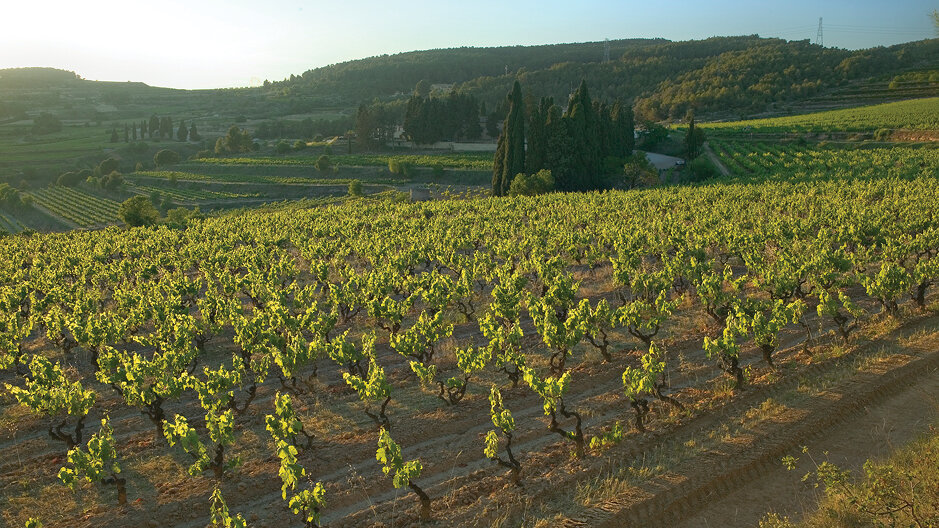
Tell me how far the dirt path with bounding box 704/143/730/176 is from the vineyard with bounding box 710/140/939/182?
479 millimetres

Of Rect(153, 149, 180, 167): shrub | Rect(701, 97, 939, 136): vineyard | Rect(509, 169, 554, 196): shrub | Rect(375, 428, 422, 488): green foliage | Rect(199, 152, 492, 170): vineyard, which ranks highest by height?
Rect(701, 97, 939, 136): vineyard

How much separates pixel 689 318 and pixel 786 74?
5819 inches

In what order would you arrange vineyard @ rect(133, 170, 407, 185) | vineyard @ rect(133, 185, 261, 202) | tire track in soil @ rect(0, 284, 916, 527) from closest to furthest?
tire track in soil @ rect(0, 284, 916, 527)
vineyard @ rect(133, 185, 261, 202)
vineyard @ rect(133, 170, 407, 185)

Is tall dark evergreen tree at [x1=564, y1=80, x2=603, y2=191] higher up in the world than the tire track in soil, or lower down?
higher up

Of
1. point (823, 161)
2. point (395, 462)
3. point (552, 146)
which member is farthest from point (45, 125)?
point (395, 462)

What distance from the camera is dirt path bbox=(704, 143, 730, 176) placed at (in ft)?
226

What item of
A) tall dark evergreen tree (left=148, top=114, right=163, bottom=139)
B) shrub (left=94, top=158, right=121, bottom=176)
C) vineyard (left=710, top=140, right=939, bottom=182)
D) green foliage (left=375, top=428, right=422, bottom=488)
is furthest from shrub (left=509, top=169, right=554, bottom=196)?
tall dark evergreen tree (left=148, top=114, right=163, bottom=139)

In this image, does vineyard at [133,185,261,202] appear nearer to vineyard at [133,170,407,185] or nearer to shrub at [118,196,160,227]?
vineyard at [133,170,407,185]

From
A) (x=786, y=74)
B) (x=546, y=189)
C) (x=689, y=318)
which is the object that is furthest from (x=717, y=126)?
(x=689, y=318)

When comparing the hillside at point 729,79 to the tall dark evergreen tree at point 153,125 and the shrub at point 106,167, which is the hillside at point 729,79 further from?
the shrub at point 106,167

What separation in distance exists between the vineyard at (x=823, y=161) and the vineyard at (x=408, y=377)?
1169 inches

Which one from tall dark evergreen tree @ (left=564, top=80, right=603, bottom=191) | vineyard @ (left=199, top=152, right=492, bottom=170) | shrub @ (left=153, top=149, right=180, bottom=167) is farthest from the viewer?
shrub @ (left=153, top=149, right=180, bottom=167)

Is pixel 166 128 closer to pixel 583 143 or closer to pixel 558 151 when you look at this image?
pixel 558 151

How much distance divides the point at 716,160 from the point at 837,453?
70434 millimetres
